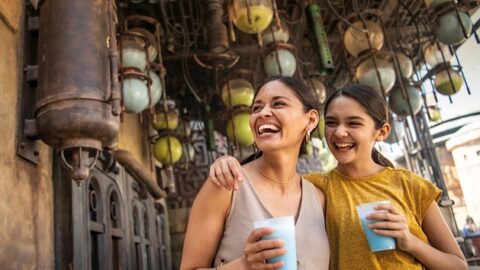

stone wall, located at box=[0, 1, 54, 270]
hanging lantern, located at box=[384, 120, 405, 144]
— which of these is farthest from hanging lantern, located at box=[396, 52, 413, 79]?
stone wall, located at box=[0, 1, 54, 270]

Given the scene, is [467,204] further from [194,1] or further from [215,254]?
[215,254]

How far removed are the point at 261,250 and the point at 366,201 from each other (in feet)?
2.32

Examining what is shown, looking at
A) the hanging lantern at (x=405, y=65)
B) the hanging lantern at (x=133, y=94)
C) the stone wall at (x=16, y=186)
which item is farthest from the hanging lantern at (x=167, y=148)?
the hanging lantern at (x=405, y=65)

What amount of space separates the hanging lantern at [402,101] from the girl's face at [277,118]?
138 inches

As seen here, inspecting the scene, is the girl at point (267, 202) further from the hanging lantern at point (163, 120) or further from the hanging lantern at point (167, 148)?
the hanging lantern at point (163, 120)

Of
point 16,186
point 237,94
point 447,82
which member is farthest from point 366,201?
point 447,82

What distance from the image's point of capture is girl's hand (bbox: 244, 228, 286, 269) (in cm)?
111

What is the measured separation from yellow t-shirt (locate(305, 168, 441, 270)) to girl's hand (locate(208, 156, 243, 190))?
529 millimetres

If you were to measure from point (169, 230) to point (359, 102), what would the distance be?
7.72 m

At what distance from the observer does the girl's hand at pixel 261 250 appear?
3.64 feet

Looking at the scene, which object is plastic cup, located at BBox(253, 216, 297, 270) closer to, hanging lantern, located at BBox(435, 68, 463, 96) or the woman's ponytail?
the woman's ponytail

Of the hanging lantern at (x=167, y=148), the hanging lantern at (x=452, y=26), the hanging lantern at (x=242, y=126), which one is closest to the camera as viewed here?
the hanging lantern at (x=452, y=26)

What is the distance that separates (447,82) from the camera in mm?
4777

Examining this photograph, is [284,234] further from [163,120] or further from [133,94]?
[163,120]
